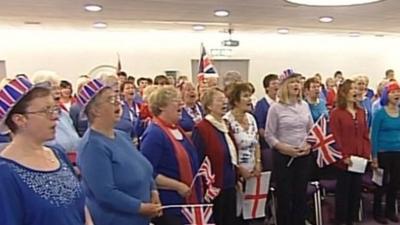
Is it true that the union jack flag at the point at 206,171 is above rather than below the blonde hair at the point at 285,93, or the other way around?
below

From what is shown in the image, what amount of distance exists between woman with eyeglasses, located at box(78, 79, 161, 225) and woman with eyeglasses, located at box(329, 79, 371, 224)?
2.65 metres

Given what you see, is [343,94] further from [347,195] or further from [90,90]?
[90,90]

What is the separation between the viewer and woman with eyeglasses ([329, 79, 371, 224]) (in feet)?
16.0

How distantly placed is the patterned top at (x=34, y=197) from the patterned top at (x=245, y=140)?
2.39 metres

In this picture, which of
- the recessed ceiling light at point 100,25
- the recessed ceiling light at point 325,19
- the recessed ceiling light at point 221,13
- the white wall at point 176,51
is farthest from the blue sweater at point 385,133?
the white wall at point 176,51

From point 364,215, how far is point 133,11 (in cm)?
425

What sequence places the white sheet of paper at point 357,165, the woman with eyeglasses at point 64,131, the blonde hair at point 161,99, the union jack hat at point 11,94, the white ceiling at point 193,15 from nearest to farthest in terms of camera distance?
the union jack hat at point 11,94, the blonde hair at point 161,99, the woman with eyeglasses at point 64,131, the white sheet of paper at point 357,165, the white ceiling at point 193,15

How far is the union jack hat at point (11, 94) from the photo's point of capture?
6.23 ft

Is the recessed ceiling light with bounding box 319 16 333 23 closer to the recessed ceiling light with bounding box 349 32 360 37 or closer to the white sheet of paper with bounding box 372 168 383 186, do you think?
the recessed ceiling light with bounding box 349 32 360 37

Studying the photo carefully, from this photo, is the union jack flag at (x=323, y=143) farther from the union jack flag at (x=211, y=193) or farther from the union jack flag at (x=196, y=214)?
the union jack flag at (x=196, y=214)

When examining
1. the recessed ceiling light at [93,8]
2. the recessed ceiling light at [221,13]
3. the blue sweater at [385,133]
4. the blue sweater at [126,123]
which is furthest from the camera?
the recessed ceiling light at [221,13]

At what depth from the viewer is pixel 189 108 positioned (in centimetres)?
520

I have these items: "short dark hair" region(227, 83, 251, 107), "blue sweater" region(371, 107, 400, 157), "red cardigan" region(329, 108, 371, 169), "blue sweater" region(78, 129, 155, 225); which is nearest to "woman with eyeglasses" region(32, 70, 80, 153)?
"blue sweater" region(78, 129, 155, 225)

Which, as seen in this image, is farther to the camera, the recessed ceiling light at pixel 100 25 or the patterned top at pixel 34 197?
the recessed ceiling light at pixel 100 25
